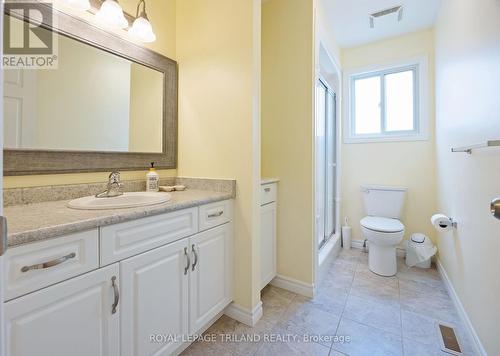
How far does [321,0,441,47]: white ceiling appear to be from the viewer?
212 cm

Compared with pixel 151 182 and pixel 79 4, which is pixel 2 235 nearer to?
pixel 151 182

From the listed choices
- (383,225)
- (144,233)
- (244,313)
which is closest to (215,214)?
(144,233)

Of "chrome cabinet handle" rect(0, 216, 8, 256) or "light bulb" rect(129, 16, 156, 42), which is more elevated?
"light bulb" rect(129, 16, 156, 42)

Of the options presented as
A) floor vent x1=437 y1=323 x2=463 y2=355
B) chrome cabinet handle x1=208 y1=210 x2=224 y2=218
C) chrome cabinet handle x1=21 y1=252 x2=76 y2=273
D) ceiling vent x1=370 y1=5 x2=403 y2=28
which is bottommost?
floor vent x1=437 y1=323 x2=463 y2=355

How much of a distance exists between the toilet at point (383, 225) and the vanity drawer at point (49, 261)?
7.16 feet

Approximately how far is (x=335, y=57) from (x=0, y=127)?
291 centimetres

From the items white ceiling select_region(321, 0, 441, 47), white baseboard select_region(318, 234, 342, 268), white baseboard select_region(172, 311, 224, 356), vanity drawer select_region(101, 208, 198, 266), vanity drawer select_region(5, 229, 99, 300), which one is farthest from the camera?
white baseboard select_region(318, 234, 342, 268)

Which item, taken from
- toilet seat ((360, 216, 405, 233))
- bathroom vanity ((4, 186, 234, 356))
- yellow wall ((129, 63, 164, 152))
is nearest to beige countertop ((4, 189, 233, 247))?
bathroom vanity ((4, 186, 234, 356))

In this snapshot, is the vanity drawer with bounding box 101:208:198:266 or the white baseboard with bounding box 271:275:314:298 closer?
the vanity drawer with bounding box 101:208:198:266

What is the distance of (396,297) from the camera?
1848 millimetres

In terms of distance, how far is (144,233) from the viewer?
3.39 feet

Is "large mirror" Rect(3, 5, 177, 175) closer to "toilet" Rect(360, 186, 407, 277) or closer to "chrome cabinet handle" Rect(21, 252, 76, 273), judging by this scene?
"chrome cabinet handle" Rect(21, 252, 76, 273)

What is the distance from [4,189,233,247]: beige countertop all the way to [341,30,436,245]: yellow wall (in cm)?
234

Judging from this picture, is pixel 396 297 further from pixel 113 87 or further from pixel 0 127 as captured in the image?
pixel 113 87
